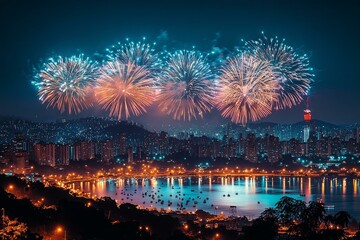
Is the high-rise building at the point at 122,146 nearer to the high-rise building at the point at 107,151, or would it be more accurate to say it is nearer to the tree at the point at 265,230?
the high-rise building at the point at 107,151

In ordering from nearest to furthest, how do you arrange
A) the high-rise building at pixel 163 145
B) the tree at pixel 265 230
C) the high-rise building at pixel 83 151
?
1. the tree at pixel 265 230
2. the high-rise building at pixel 83 151
3. the high-rise building at pixel 163 145

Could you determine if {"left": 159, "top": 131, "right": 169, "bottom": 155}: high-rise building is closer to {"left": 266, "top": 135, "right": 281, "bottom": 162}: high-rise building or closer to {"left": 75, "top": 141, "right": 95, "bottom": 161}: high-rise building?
{"left": 75, "top": 141, "right": 95, "bottom": 161}: high-rise building

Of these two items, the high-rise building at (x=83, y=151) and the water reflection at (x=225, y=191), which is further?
the high-rise building at (x=83, y=151)

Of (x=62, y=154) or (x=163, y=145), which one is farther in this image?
(x=163, y=145)

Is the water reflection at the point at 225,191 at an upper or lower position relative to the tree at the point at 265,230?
lower

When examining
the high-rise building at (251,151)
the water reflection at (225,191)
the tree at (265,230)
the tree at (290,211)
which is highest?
the high-rise building at (251,151)

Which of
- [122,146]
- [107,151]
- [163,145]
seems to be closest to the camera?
[107,151]

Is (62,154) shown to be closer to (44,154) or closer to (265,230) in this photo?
(44,154)

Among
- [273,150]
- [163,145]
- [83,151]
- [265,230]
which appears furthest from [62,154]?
[265,230]

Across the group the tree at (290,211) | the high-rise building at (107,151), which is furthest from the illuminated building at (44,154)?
the tree at (290,211)

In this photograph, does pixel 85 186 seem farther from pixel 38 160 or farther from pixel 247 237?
pixel 247 237

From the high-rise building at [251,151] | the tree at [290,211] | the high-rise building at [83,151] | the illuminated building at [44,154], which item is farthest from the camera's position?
the high-rise building at [251,151]
